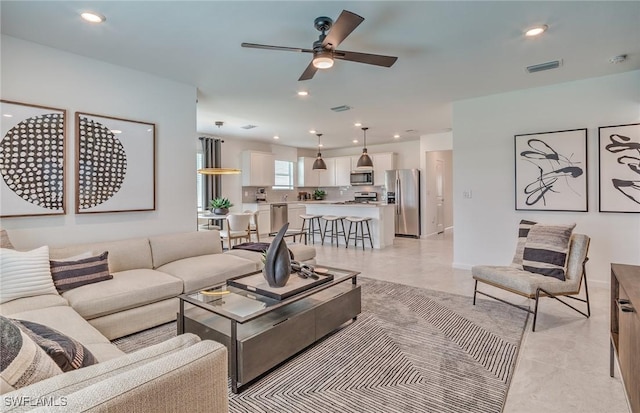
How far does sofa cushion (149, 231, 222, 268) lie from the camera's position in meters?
3.39

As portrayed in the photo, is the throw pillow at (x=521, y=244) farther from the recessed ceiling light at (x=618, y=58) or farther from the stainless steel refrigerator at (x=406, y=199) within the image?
the stainless steel refrigerator at (x=406, y=199)

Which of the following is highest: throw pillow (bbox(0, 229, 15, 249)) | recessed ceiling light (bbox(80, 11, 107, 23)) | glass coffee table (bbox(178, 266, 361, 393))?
recessed ceiling light (bbox(80, 11, 107, 23))

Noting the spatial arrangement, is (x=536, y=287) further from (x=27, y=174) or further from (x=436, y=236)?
(x=436, y=236)

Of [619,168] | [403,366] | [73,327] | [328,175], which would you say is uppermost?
[328,175]

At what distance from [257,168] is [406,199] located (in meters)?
4.02

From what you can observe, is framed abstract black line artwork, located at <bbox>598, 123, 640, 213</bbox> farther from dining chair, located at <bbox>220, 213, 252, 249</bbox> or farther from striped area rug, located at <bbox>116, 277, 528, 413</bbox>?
dining chair, located at <bbox>220, 213, 252, 249</bbox>

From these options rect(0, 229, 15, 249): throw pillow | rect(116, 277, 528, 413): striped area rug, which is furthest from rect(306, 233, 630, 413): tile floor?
rect(0, 229, 15, 249): throw pillow

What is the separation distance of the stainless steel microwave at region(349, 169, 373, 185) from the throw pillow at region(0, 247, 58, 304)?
7641 mm

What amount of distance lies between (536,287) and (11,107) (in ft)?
15.9

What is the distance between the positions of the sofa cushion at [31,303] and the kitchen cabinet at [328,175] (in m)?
8.00

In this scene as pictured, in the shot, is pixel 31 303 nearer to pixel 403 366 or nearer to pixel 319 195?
pixel 403 366

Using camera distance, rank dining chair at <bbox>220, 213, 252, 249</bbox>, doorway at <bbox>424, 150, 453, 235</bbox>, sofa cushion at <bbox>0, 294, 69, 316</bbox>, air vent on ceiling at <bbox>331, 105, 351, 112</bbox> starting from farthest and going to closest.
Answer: doorway at <bbox>424, 150, 453, 235</bbox>
dining chair at <bbox>220, 213, 252, 249</bbox>
air vent on ceiling at <bbox>331, 105, 351, 112</bbox>
sofa cushion at <bbox>0, 294, 69, 316</bbox>

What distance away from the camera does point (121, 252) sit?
3.10 meters

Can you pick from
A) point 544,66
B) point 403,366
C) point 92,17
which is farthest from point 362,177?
point 92,17
